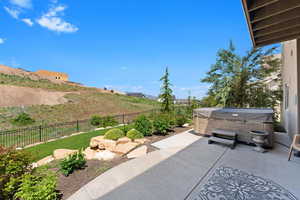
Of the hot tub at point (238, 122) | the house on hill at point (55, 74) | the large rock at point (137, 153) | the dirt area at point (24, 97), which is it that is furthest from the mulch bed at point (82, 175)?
the house on hill at point (55, 74)

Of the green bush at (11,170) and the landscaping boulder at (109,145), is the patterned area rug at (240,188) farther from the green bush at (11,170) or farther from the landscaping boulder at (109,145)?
the green bush at (11,170)

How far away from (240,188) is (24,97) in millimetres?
20853

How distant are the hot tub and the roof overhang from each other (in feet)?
7.06

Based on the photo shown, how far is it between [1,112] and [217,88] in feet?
57.0

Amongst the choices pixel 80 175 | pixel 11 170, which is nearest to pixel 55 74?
pixel 11 170

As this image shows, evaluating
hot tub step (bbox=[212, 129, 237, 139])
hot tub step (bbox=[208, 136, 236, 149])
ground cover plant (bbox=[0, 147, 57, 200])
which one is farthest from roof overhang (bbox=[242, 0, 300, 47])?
ground cover plant (bbox=[0, 147, 57, 200])

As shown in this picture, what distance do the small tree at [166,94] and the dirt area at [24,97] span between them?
13148 millimetres

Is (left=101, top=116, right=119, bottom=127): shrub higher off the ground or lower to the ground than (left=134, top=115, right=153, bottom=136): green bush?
lower

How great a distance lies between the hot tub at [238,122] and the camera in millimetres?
3980

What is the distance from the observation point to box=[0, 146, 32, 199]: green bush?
6.81 ft

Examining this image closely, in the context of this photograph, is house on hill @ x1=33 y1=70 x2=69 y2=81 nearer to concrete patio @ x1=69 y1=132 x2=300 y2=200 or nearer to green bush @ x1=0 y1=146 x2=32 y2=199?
green bush @ x1=0 y1=146 x2=32 y2=199

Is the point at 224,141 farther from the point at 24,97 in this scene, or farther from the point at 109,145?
the point at 24,97

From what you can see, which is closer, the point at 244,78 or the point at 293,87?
the point at 293,87

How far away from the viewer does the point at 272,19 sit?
2861mm
